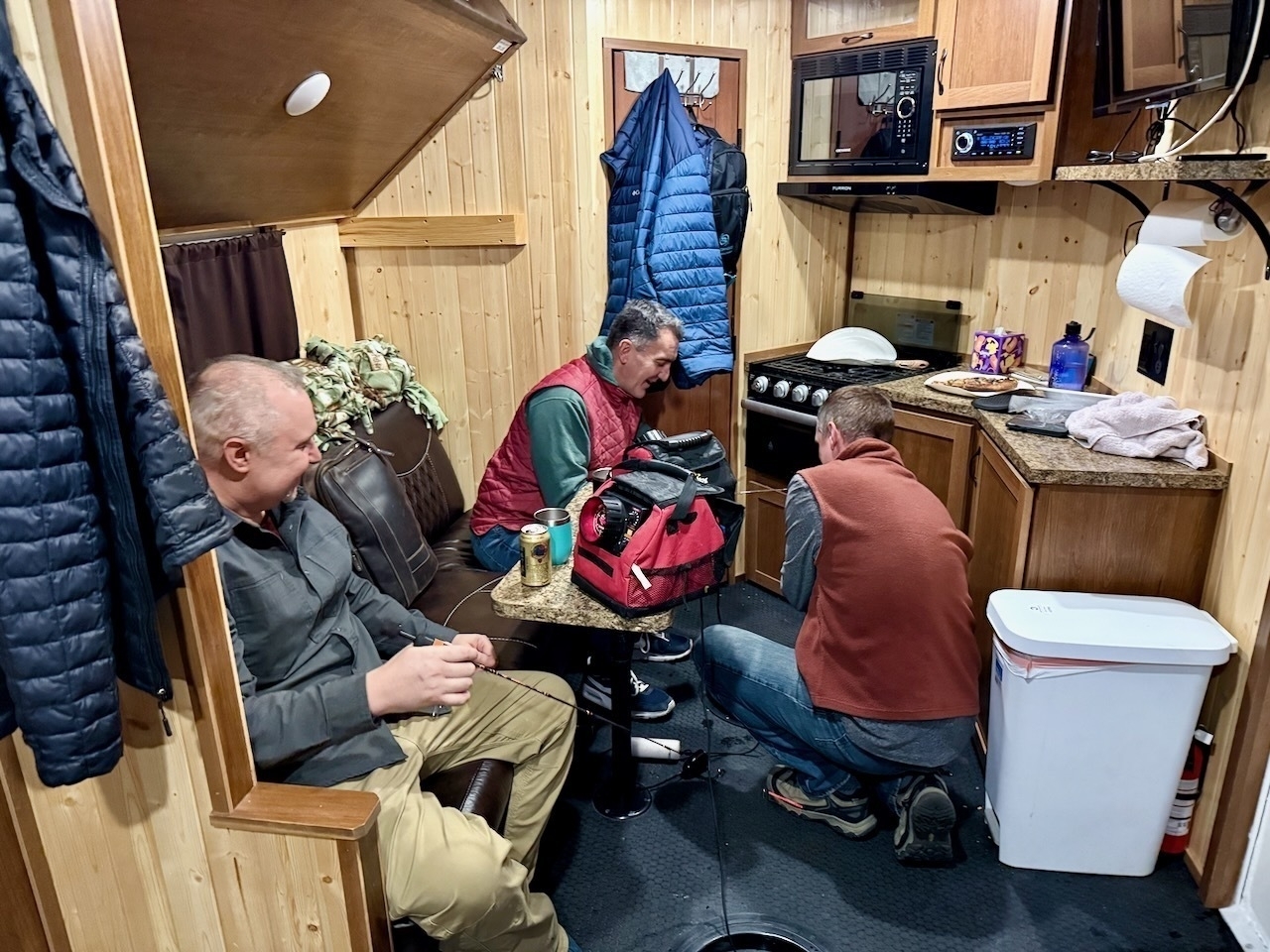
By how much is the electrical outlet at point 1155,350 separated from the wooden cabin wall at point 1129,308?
0.04m

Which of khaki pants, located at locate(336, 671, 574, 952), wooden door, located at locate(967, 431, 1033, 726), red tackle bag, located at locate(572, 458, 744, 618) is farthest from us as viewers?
wooden door, located at locate(967, 431, 1033, 726)

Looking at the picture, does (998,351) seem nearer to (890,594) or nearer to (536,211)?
(890,594)

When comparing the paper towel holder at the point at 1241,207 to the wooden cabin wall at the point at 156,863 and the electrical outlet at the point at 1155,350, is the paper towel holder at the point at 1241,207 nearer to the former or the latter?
the electrical outlet at the point at 1155,350

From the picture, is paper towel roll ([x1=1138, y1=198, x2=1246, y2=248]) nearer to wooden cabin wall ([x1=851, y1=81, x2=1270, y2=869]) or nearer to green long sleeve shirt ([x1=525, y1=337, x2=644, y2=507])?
wooden cabin wall ([x1=851, y1=81, x2=1270, y2=869])

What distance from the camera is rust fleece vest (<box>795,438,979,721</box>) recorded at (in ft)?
6.23

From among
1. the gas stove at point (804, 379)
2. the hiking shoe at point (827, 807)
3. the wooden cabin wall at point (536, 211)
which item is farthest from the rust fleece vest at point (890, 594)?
the wooden cabin wall at point (536, 211)

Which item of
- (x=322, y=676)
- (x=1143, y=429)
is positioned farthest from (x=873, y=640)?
(x=322, y=676)

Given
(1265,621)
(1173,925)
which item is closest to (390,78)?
(1265,621)

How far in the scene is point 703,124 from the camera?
3127 mm

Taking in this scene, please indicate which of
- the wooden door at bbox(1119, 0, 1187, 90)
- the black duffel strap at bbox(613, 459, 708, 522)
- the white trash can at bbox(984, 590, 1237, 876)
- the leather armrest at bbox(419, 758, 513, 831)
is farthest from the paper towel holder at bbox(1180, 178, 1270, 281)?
the leather armrest at bbox(419, 758, 513, 831)

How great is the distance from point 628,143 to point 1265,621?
2.31m

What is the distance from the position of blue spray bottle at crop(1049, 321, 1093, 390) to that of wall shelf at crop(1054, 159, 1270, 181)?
0.71m

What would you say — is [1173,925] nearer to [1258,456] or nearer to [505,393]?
[1258,456]

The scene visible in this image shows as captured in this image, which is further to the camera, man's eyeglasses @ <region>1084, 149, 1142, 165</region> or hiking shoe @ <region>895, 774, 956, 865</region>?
man's eyeglasses @ <region>1084, 149, 1142, 165</region>
